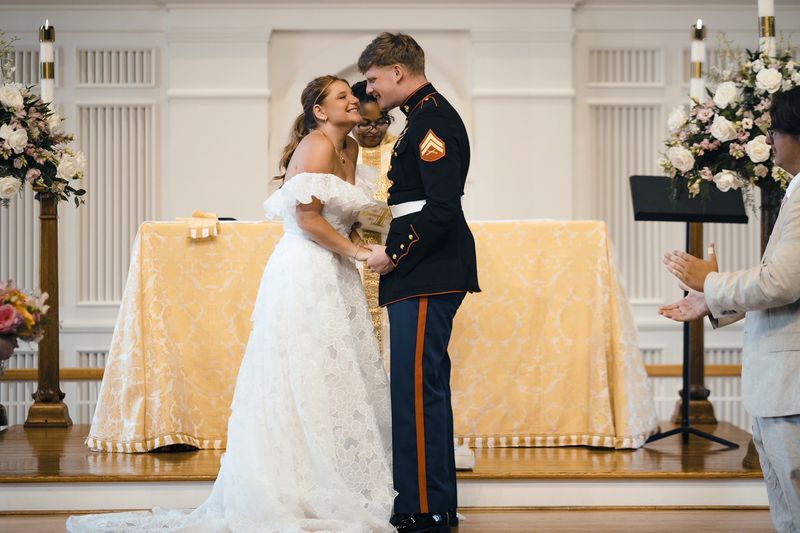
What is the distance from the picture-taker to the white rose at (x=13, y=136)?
16.0 ft

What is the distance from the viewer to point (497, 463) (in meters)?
4.25

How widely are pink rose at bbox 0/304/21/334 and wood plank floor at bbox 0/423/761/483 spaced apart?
4.41ft

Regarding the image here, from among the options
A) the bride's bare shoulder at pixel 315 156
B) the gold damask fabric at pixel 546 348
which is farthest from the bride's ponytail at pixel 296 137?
the gold damask fabric at pixel 546 348

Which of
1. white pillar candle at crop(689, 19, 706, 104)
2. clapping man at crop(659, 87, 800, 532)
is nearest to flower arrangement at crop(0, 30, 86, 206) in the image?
white pillar candle at crop(689, 19, 706, 104)

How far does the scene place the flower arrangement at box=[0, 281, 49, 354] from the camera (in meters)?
2.80

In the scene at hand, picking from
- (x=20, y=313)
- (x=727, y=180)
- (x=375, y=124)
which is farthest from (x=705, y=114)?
(x=20, y=313)

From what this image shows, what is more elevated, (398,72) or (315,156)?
(398,72)

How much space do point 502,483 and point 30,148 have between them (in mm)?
2880

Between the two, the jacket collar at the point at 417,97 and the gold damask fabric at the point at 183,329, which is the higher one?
the jacket collar at the point at 417,97

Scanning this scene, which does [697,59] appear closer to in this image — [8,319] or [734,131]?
[734,131]

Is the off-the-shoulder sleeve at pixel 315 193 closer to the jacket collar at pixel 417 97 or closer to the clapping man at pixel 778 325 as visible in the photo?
the jacket collar at pixel 417 97

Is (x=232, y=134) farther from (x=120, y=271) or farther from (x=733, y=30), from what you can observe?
(x=733, y=30)

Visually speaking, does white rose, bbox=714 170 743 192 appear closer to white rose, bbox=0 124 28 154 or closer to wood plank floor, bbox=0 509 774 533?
wood plank floor, bbox=0 509 774 533

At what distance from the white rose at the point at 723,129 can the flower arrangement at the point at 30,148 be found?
10.2 feet
